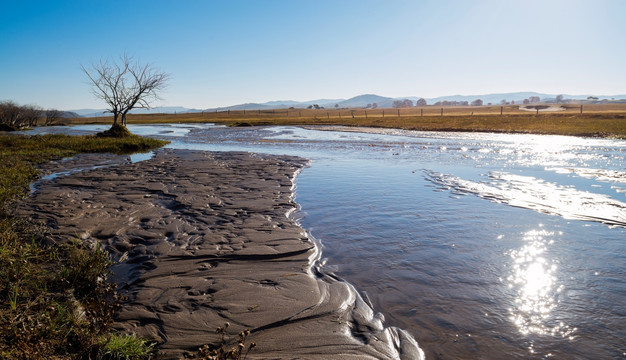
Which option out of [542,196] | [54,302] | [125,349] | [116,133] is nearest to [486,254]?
[542,196]

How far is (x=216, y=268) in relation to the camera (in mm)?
5027

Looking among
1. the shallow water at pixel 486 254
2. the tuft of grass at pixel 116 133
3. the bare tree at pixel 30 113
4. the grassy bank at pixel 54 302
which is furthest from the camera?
the bare tree at pixel 30 113

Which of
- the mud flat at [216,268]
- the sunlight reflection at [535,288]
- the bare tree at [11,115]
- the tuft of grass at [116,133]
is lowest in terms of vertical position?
the sunlight reflection at [535,288]

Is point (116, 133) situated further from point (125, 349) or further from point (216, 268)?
point (125, 349)

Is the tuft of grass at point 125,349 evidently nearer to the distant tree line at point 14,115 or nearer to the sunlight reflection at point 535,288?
the sunlight reflection at point 535,288

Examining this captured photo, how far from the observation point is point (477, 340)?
3580 mm

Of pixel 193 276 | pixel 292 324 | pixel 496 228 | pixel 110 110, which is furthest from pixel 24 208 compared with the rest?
pixel 110 110

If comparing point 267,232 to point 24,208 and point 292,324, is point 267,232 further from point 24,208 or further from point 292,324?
point 24,208

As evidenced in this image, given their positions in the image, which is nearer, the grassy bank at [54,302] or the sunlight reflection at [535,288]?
the grassy bank at [54,302]

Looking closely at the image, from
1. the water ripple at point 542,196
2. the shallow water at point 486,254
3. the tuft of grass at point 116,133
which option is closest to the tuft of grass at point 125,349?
the shallow water at point 486,254

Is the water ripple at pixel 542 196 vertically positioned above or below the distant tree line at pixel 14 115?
below

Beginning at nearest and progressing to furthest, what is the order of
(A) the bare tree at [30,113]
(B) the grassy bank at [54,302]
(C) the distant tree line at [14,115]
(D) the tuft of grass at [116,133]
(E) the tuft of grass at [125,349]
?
A: (B) the grassy bank at [54,302]
(E) the tuft of grass at [125,349]
(D) the tuft of grass at [116,133]
(C) the distant tree line at [14,115]
(A) the bare tree at [30,113]

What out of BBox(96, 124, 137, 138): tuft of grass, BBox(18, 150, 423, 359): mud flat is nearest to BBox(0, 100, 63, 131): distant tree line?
BBox(96, 124, 137, 138): tuft of grass

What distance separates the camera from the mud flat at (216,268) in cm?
350
